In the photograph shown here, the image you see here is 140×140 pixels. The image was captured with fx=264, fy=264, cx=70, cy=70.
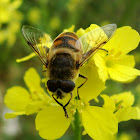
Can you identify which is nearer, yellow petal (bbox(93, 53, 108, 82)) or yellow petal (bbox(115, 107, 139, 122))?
yellow petal (bbox(93, 53, 108, 82))

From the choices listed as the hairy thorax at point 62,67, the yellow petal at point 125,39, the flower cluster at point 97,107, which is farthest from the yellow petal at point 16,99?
the yellow petal at point 125,39

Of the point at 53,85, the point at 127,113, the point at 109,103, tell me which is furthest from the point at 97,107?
the point at 53,85

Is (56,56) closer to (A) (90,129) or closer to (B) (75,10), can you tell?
Answer: (A) (90,129)

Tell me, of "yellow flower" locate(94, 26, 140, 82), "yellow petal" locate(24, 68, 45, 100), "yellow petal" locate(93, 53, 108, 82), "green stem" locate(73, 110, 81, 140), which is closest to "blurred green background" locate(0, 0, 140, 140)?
"yellow petal" locate(24, 68, 45, 100)

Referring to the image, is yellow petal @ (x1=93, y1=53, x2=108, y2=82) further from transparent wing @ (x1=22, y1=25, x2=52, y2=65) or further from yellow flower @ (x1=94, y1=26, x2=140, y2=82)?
transparent wing @ (x1=22, y1=25, x2=52, y2=65)

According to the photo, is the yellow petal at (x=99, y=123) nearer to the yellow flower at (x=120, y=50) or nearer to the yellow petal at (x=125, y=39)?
the yellow flower at (x=120, y=50)

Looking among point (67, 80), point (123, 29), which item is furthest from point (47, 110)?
point (123, 29)
